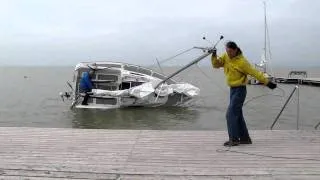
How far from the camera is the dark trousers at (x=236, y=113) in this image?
8.68 meters

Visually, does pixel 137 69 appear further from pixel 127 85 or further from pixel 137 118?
pixel 137 118

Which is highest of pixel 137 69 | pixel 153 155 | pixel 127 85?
pixel 153 155

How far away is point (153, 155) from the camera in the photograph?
787 centimetres

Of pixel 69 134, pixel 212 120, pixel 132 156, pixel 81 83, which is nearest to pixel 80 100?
pixel 81 83

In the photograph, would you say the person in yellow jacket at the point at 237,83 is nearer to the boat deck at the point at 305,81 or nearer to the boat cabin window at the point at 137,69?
the boat cabin window at the point at 137,69

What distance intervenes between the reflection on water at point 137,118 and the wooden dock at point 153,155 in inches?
559

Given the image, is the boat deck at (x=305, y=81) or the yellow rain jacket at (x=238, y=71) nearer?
the yellow rain jacket at (x=238, y=71)

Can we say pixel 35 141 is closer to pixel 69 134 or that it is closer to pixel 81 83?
pixel 69 134

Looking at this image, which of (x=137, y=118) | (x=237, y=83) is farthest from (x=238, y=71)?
(x=137, y=118)

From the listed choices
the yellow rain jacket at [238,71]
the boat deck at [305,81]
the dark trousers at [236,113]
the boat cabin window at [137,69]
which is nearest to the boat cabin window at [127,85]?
the boat cabin window at [137,69]

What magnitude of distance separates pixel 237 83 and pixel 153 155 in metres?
2.05

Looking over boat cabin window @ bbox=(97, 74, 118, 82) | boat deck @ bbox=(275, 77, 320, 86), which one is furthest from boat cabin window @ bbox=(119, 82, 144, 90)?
boat deck @ bbox=(275, 77, 320, 86)

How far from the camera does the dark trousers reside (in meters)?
8.68

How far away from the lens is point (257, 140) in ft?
30.3
